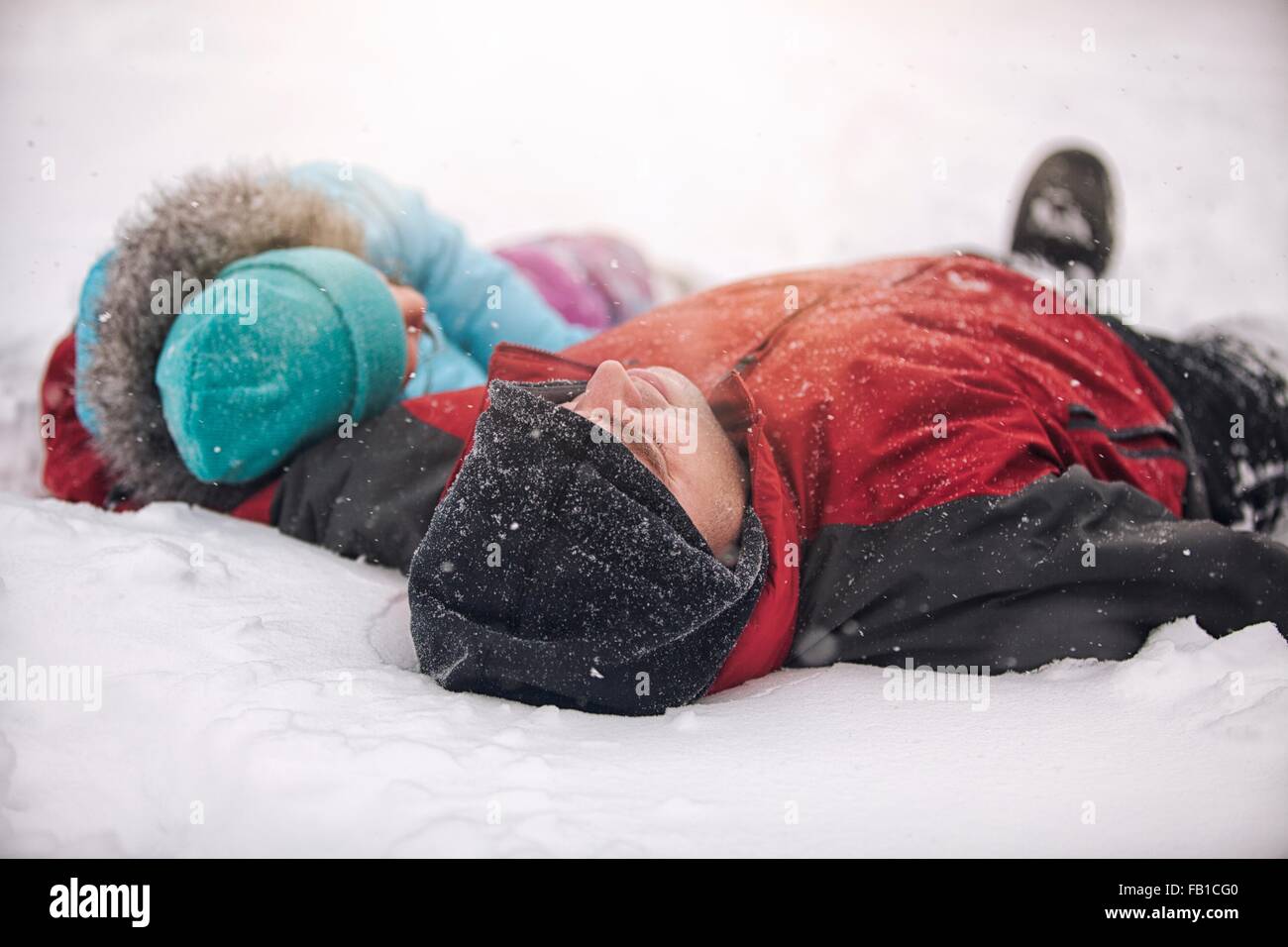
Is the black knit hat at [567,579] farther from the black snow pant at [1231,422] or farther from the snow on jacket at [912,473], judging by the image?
the black snow pant at [1231,422]

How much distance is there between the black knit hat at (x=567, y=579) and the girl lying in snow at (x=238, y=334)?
54cm

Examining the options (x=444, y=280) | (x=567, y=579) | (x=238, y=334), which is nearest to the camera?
(x=567, y=579)

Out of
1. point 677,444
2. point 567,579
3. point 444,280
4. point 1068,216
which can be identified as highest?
point 1068,216

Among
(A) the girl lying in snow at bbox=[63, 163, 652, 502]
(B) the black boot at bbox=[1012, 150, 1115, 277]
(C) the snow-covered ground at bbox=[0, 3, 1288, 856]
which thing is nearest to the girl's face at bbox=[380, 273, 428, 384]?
(A) the girl lying in snow at bbox=[63, 163, 652, 502]

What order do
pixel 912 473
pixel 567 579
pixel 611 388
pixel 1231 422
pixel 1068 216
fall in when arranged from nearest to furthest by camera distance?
1. pixel 567 579
2. pixel 611 388
3. pixel 912 473
4. pixel 1231 422
5. pixel 1068 216

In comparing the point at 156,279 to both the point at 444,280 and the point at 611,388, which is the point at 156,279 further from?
the point at 611,388

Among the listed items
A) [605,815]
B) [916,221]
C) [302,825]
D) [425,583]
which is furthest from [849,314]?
[916,221]

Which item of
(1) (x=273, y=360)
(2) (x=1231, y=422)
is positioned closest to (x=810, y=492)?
(1) (x=273, y=360)

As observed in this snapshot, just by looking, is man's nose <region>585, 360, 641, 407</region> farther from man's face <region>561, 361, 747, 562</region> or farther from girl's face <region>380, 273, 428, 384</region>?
girl's face <region>380, 273, 428, 384</region>

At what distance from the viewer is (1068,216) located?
228cm

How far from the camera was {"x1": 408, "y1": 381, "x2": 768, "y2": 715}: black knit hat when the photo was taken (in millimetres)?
988

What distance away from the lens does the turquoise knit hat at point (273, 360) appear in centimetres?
138

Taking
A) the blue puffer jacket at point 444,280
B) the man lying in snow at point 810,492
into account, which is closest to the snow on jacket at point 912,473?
the man lying in snow at point 810,492

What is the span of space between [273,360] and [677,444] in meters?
0.67
